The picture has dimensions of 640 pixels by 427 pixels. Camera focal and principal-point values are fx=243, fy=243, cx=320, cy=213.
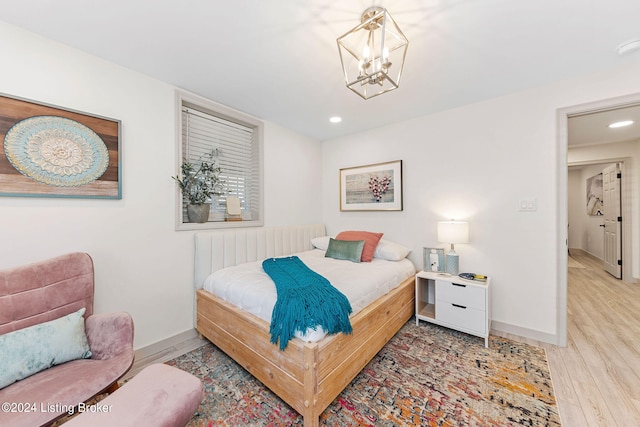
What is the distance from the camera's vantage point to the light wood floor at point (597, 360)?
1.50 m

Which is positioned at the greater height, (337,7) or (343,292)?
(337,7)

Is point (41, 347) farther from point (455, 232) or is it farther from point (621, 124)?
point (621, 124)

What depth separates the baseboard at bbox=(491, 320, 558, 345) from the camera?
7.41 feet

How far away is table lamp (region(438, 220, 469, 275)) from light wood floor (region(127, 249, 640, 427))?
0.84 meters

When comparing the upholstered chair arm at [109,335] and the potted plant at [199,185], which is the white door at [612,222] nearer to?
the potted plant at [199,185]

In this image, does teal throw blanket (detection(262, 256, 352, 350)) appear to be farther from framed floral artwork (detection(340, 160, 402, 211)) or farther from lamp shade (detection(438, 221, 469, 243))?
framed floral artwork (detection(340, 160, 402, 211))

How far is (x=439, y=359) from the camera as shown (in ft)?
6.72

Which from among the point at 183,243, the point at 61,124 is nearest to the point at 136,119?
the point at 61,124

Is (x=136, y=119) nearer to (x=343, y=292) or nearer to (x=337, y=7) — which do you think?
(x=337, y=7)

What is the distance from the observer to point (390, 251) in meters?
2.88

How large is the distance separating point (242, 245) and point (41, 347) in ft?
5.14

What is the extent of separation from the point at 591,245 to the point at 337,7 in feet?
25.7

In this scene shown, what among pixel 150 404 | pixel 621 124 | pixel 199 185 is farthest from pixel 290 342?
pixel 621 124

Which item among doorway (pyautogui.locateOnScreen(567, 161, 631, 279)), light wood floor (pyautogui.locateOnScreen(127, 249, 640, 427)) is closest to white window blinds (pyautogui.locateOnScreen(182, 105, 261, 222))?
light wood floor (pyautogui.locateOnScreen(127, 249, 640, 427))
